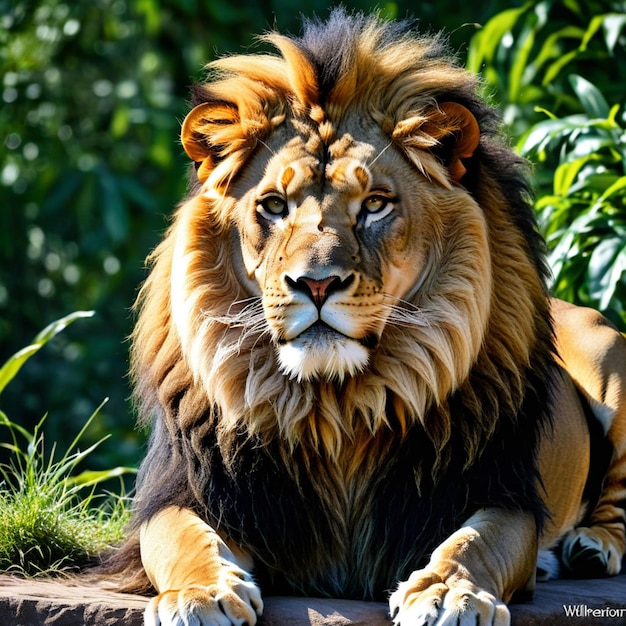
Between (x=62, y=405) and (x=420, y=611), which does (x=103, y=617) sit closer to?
(x=420, y=611)

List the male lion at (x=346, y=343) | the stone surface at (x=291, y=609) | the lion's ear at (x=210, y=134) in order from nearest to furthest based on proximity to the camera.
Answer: the stone surface at (x=291, y=609)
the male lion at (x=346, y=343)
the lion's ear at (x=210, y=134)

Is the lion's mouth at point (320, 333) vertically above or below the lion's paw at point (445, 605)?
above

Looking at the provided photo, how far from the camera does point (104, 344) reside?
8477mm

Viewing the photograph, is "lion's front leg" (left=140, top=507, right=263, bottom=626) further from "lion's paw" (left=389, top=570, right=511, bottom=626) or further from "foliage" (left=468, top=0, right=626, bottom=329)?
"foliage" (left=468, top=0, right=626, bottom=329)

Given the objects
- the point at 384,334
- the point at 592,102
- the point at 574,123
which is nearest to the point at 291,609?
the point at 384,334

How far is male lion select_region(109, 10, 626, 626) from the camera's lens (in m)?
2.82

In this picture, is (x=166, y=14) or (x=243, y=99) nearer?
(x=243, y=99)

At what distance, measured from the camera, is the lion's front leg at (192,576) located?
2490 millimetres

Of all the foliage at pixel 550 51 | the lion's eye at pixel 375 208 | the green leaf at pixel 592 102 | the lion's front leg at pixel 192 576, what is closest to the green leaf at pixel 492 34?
the foliage at pixel 550 51

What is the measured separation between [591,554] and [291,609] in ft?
3.54

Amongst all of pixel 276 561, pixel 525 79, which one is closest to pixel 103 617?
pixel 276 561

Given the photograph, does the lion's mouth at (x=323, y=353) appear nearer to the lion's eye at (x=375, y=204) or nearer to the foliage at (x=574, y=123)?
the lion's eye at (x=375, y=204)

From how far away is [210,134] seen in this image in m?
3.09

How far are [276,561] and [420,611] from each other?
53cm
